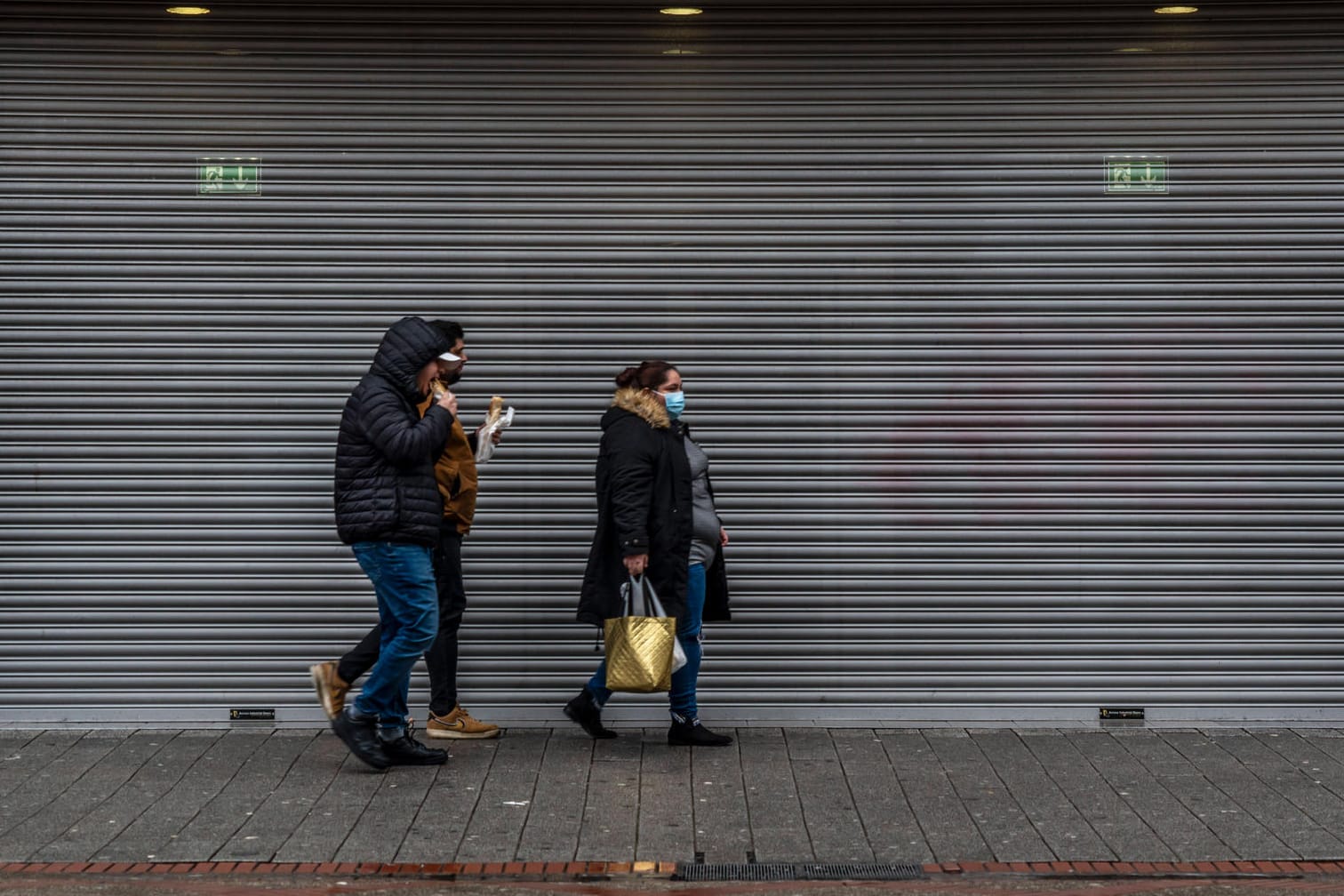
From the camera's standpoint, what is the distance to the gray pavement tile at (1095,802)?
7.36 m

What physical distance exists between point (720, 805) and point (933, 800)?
3.33 ft

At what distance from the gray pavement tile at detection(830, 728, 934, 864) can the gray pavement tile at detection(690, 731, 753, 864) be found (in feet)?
1.76

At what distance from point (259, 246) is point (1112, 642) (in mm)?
5243

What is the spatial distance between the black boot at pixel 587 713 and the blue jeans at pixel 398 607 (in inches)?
40.6

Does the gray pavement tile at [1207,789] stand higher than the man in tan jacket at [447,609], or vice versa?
the man in tan jacket at [447,609]

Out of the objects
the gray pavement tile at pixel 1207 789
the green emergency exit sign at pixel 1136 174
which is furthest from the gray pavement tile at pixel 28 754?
the green emergency exit sign at pixel 1136 174

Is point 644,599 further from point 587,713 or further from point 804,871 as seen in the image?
point 804,871

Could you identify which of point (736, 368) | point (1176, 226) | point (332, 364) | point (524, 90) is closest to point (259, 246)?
point (332, 364)

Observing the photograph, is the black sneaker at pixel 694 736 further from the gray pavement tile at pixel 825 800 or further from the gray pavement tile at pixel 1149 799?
the gray pavement tile at pixel 1149 799

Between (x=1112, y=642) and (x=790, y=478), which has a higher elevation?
(x=790, y=478)

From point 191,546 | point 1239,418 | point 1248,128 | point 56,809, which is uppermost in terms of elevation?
point 1248,128

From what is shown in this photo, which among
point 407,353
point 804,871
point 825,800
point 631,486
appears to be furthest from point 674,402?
point 804,871

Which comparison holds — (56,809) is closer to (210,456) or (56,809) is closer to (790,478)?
(210,456)

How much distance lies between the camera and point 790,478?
31.8 ft
